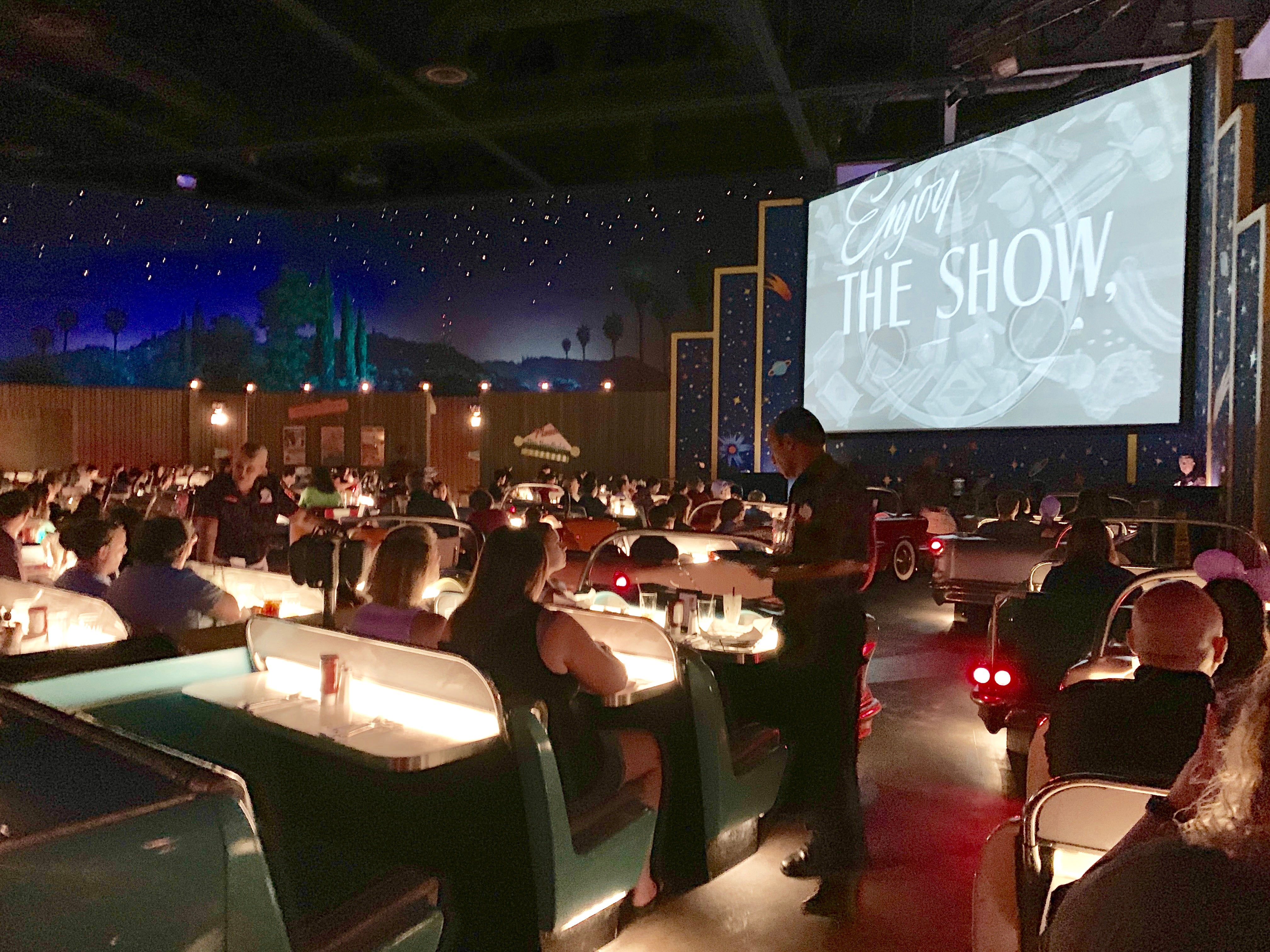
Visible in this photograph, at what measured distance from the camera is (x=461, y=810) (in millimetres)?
2406

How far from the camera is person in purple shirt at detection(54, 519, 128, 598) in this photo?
371 cm

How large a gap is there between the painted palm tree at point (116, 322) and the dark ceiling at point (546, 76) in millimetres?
3328

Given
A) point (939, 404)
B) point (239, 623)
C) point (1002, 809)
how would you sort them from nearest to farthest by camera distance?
point (239, 623)
point (1002, 809)
point (939, 404)

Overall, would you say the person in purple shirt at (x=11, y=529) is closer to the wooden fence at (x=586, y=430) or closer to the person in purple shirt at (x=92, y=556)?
the person in purple shirt at (x=92, y=556)

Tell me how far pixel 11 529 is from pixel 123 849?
4.10m

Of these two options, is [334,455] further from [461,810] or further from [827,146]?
[461,810]

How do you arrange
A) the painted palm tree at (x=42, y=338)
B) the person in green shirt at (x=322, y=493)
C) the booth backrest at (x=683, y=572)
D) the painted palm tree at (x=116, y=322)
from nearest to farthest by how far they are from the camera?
1. the booth backrest at (x=683, y=572)
2. the person in green shirt at (x=322, y=493)
3. the painted palm tree at (x=42, y=338)
4. the painted palm tree at (x=116, y=322)

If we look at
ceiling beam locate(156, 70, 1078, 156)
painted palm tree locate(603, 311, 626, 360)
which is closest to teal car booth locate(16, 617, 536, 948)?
ceiling beam locate(156, 70, 1078, 156)

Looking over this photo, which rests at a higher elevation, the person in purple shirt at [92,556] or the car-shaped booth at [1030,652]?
the person in purple shirt at [92,556]

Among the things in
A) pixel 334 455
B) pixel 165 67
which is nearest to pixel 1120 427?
pixel 165 67

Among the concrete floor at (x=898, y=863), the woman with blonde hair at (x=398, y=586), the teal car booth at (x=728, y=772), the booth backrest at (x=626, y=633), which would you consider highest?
the woman with blonde hair at (x=398, y=586)

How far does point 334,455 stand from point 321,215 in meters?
5.93

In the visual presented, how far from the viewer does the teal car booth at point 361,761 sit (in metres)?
2.37

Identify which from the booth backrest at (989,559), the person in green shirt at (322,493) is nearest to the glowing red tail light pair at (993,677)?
the booth backrest at (989,559)
